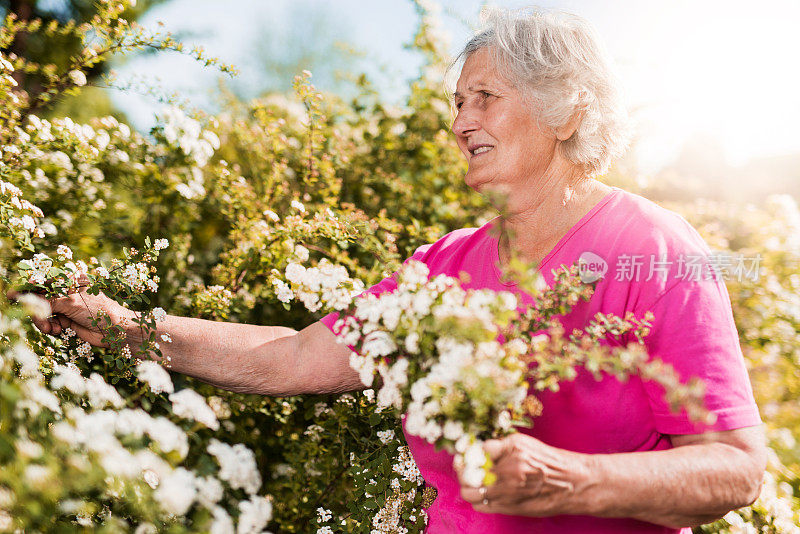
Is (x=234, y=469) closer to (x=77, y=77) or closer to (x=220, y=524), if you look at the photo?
(x=220, y=524)

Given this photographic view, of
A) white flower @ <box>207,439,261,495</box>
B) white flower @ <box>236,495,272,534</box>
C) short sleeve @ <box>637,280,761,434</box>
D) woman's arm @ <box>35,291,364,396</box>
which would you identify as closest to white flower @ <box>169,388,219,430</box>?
white flower @ <box>207,439,261,495</box>

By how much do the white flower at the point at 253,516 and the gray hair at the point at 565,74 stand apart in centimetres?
126

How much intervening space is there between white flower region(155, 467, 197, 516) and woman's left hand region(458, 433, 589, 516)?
18.1 inches

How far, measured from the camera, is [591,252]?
56.9 inches

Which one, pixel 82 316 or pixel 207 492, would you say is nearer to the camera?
pixel 207 492

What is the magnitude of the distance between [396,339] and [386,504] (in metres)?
0.83

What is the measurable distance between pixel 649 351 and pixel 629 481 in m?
0.35

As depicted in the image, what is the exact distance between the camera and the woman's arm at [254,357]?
1645 mm

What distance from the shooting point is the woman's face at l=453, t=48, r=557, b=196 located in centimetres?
161

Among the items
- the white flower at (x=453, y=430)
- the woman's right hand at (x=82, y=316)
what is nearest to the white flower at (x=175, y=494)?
the white flower at (x=453, y=430)

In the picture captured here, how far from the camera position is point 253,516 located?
3.03ft

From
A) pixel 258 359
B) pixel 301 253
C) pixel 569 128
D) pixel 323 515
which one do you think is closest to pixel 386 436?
pixel 323 515

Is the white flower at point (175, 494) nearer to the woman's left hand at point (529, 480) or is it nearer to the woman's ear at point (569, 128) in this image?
the woman's left hand at point (529, 480)

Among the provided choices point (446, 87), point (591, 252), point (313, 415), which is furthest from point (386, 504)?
point (446, 87)
